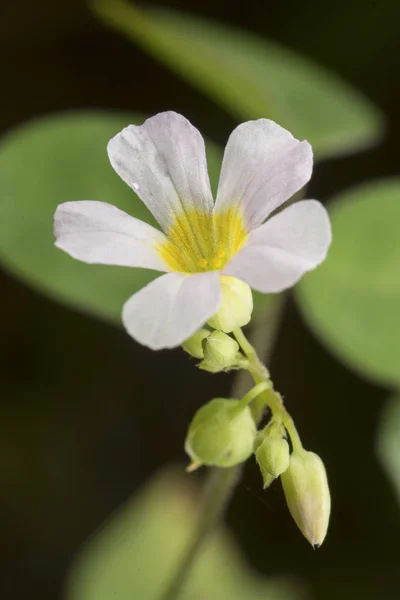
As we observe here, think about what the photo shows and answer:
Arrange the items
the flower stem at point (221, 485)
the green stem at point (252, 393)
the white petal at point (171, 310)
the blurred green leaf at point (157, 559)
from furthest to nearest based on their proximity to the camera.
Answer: the blurred green leaf at point (157, 559) < the flower stem at point (221, 485) < the green stem at point (252, 393) < the white petal at point (171, 310)

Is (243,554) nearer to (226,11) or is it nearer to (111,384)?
(111,384)

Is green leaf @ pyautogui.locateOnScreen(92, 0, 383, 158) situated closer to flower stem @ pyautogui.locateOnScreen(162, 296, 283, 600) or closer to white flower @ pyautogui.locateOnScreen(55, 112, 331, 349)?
flower stem @ pyautogui.locateOnScreen(162, 296, 283, 600)

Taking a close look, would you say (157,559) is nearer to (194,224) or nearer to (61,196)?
(61,196)

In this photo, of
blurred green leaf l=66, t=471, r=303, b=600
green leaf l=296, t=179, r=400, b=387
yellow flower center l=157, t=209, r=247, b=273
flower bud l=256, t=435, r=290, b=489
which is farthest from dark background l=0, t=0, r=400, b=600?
flower bud l=256, t=435, r=290, b=489

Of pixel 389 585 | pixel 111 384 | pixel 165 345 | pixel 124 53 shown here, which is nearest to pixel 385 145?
pixel 124 53

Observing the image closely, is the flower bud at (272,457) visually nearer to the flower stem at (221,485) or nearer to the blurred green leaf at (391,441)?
the flower stem at (221,485)

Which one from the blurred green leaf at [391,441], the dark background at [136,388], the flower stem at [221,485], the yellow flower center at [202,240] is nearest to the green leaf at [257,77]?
the dark background at [136,388]
